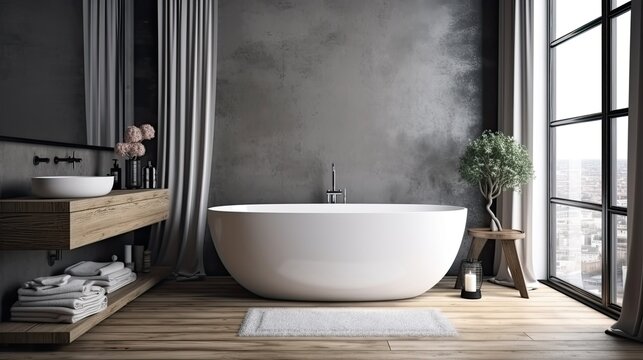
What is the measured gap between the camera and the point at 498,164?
409 centimetres

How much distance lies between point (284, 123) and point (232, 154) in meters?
0.50

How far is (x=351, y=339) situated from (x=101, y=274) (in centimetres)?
162

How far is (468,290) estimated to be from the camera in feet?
13.0

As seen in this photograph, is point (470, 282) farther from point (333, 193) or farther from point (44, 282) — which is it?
point (44, 282)

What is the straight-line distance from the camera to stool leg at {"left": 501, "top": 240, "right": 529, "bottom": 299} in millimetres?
3998

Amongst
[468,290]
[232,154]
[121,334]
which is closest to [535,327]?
[468,290]

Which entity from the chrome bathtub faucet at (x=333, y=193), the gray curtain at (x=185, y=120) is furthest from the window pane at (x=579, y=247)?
the gray curtain at (x=185, y=120)

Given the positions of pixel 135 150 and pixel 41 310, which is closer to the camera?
pixel 41 310

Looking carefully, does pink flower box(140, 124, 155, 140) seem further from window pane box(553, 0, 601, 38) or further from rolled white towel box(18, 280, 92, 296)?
window pane box(553, 0, 601, 38)

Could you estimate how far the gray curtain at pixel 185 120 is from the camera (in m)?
4.66

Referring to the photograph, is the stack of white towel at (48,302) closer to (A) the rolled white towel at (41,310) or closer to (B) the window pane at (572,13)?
(A) the rolled white towel at (41,310)

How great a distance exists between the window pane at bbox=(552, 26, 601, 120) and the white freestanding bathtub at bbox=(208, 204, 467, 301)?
119 centimetres

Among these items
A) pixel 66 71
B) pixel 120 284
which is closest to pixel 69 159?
pixel 66 71

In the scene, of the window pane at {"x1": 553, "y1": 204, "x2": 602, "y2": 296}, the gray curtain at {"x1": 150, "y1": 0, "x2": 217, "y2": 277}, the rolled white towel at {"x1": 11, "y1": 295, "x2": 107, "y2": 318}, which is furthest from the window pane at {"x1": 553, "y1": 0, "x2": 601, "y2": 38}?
the rolled white towel at {"x1": 11, "y1": 295, "x2": 107, "y2": 318}
